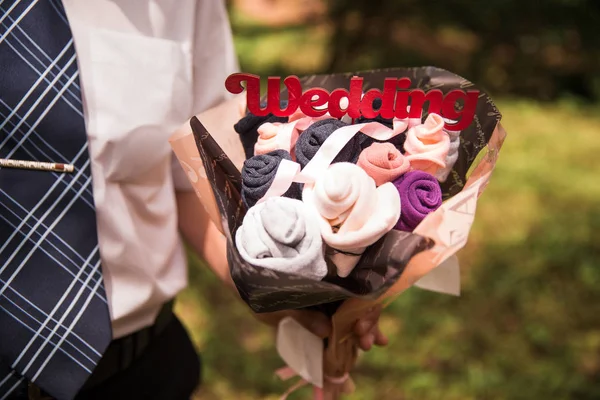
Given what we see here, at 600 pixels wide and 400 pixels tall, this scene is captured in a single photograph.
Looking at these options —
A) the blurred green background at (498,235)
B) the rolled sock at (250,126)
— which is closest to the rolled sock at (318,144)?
the rolled sock at (250,126)

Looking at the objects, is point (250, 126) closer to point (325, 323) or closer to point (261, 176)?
point (261, 176)

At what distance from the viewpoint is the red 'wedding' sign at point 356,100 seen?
35.7 inches

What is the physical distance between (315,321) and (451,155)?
1.25 ft

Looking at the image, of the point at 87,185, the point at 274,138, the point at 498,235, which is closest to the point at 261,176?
the point at 274,138

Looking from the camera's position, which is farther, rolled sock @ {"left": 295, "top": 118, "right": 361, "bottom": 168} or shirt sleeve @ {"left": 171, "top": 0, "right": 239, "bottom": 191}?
shirt sleeve @ {"left": 171, "top": 0, "right": 239, "bottom": 191}

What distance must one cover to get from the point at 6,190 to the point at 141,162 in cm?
22

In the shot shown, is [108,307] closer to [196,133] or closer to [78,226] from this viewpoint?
[78,226]

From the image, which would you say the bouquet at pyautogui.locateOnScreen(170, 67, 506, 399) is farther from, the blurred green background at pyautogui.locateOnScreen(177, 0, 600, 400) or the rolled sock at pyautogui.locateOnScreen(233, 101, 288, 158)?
the blurred green background at pyautogui.locateOnScreen(177, 0, 600, 400)

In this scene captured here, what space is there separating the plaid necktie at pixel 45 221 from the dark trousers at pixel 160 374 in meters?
0.17

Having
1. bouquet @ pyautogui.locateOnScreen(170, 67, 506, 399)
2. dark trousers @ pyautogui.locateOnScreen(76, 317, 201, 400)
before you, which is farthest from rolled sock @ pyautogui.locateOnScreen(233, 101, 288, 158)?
dark trousers @ pyautogui.locateOnScreen(76, 317, 201, 400)

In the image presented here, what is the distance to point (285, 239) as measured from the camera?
30.6 inches

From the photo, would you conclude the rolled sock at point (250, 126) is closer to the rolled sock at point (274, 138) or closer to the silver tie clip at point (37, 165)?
the rolled sock at point (274, 138)

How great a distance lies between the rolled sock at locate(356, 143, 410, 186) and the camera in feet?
2.81

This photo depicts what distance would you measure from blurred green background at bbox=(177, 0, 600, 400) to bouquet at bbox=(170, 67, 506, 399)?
1.49 m
